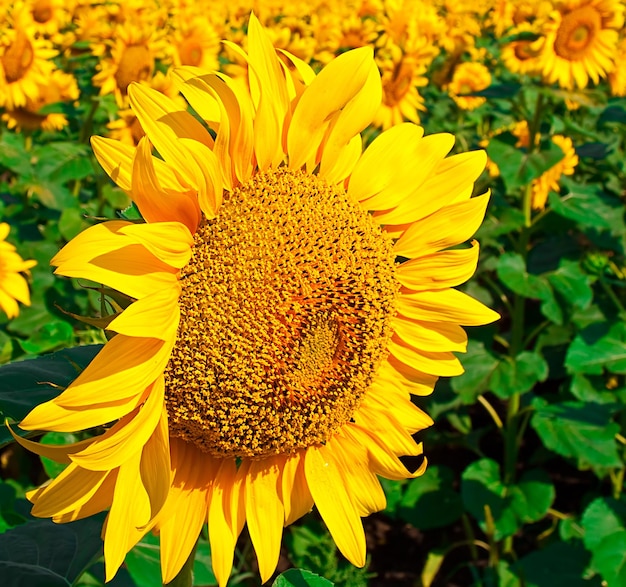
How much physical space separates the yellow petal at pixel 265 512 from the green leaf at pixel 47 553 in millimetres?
241

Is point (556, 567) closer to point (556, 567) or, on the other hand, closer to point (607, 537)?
point (556, 567)

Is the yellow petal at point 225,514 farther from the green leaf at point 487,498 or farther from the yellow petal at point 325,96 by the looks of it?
the green leaf at point 487,498

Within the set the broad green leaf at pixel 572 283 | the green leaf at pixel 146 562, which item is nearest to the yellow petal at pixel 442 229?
the green leaf at pixel 146 562

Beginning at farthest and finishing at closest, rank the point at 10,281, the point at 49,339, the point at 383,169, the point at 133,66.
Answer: the point at 133,66
the point at 10,281
the point at 49,339
the point at 383,169

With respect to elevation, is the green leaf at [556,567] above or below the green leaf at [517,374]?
below

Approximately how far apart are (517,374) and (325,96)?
81.4 inches

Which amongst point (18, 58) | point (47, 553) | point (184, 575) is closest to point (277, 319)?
point (184, 575)

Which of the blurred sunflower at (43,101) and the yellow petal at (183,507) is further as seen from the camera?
the blurred sunflower at (43,101)

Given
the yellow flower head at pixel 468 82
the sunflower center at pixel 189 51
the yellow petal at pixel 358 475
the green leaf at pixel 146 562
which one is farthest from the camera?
the yellow flower head at pixel 468 82

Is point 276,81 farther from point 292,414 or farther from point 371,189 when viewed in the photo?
point 292,414

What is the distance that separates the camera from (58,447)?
945 mm

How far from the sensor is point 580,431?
2777 mm

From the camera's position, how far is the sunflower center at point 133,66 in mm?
3404

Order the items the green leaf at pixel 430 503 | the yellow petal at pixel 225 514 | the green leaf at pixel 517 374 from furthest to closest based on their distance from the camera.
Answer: the green leaf at pixel 430 503, the green leaf at pixel 517 374, the yellow petal at pixel 225 514
